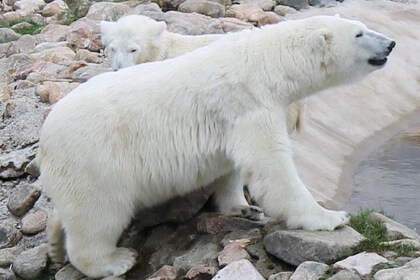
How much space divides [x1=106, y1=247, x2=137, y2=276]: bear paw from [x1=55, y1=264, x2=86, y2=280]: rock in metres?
0.22

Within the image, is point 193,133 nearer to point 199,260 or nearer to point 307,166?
point 199,260

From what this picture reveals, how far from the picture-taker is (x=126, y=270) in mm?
4793

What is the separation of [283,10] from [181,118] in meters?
6.76

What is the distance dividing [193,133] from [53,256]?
1260 mm

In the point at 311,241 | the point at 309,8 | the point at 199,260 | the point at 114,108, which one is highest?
the point at 114,108

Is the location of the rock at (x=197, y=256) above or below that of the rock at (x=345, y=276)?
below

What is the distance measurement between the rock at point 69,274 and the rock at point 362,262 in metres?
1.58

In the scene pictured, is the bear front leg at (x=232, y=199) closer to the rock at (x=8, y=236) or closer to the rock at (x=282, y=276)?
the rock at (x=282, y=276)

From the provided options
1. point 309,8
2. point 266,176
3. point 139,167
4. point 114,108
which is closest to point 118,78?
point 114,108

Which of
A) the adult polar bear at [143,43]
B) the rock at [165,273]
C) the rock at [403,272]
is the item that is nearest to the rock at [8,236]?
the rock at [165,273]

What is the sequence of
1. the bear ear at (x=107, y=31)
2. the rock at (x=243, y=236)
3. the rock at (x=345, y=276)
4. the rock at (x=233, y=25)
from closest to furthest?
the rock at (x=345, y=276)
the rock at (x=243, y=236)
the bear ear at (x=107, y=31)
the rock at (x=233, y=25)

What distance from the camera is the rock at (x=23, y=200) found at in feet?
18.9

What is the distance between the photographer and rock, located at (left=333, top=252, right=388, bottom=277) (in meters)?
4.06

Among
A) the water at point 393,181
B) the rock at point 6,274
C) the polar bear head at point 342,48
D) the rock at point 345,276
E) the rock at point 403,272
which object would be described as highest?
the polar bear head at point 342,48
